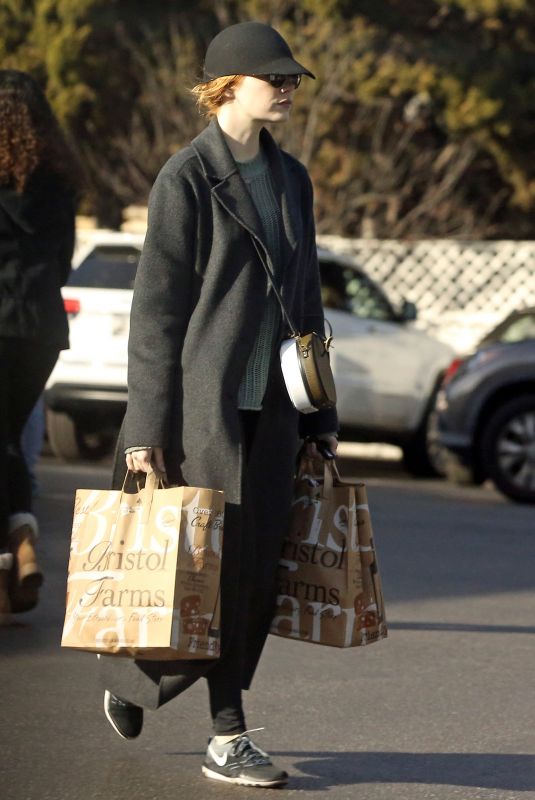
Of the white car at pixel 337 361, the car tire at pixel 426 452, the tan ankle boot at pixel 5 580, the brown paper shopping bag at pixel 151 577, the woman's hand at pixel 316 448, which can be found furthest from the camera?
the car tire at pixel 426 452

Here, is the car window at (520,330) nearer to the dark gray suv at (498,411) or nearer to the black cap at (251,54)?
the dark gray suv at (498,411)

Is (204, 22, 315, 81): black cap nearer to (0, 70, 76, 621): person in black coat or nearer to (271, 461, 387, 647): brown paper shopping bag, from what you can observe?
(271, 461, 387, 647): brown paper shopping bag

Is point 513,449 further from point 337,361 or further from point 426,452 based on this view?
point 426,452

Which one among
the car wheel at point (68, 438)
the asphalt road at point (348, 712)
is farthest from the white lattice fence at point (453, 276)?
the asphalt road at point (348, 712)

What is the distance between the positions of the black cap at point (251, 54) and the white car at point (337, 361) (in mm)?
7707

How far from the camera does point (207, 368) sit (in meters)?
4.65

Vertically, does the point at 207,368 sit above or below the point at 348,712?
above

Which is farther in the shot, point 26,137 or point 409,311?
point 409,311

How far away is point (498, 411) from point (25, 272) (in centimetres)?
573

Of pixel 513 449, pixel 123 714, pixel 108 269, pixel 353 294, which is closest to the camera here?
pixel 123 714

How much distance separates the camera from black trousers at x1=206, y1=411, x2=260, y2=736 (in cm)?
471

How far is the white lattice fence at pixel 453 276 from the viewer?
18.7 metres

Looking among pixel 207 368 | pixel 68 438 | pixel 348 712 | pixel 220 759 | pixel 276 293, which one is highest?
pixel 276 293

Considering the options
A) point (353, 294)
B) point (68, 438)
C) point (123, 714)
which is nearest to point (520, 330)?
point (353, 294)
